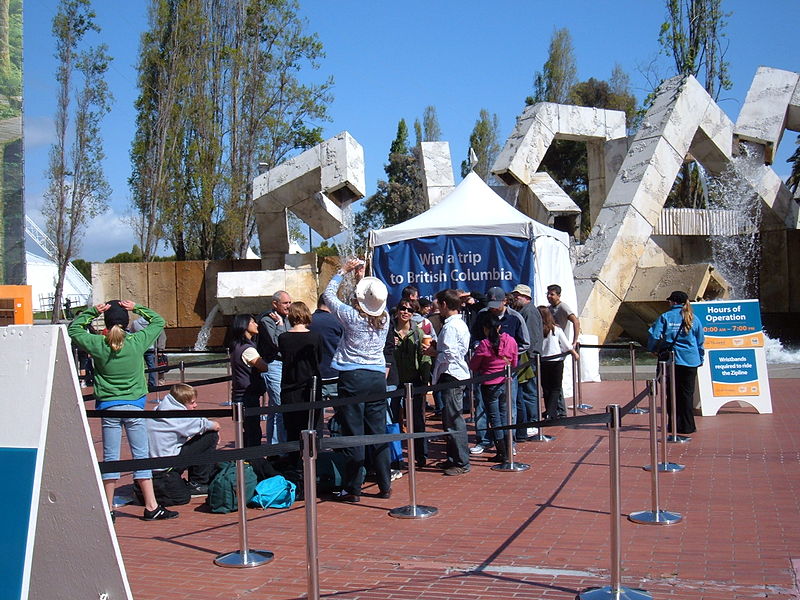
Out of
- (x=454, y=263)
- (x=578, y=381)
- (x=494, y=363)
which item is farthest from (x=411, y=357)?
(x=454, y=263)

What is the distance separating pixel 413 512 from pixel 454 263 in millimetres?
6295

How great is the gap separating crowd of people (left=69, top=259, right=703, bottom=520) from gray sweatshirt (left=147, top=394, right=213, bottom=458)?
10 mm

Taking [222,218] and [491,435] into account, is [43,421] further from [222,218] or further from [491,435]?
[222,218]

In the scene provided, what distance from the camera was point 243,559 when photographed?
5.29m

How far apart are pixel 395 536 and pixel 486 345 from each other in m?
2.86

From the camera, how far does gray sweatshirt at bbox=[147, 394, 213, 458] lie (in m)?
7.14

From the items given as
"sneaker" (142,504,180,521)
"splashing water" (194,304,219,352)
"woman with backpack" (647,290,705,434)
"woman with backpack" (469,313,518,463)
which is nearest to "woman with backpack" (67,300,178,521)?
"sneaker" (142,504,180,521)

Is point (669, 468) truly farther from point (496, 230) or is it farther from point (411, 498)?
point (496, 230)

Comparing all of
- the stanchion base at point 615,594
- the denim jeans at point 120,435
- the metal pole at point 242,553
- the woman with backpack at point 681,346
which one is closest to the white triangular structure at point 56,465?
the metal pole at point 242,553

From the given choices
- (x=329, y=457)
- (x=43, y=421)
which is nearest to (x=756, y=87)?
(x=329, y=457)

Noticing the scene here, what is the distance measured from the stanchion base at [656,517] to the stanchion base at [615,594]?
1465 millimetres

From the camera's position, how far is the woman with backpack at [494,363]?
816cm

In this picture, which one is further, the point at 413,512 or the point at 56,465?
the point at 413,512

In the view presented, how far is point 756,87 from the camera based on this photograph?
21.0 metres
